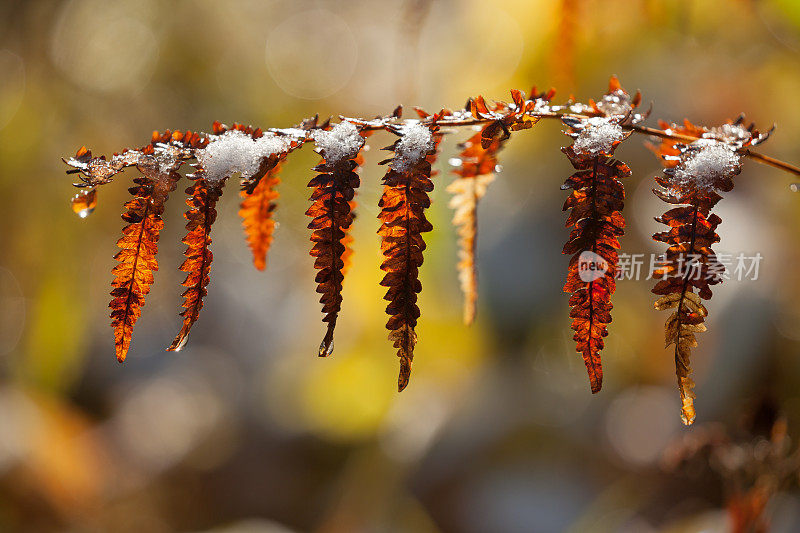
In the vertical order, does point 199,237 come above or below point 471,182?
below

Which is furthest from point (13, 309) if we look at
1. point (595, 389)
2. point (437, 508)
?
point (595, 389)

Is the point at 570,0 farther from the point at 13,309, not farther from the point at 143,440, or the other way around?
the point at 13,309

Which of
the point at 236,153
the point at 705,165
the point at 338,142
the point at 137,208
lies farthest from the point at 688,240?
the point at 137,208

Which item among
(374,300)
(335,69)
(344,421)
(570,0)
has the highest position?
(335,69)

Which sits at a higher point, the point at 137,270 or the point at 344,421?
the point at 137,270

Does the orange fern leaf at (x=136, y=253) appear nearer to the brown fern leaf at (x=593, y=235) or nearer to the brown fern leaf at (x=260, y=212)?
the brown fern leaf at (x=260, y=212)

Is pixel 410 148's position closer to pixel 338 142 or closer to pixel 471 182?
pixel 338 142

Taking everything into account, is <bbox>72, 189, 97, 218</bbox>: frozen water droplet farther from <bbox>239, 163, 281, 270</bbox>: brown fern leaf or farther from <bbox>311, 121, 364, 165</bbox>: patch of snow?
<bbox>311, 121, 364, 165</bbox>: patch of snow

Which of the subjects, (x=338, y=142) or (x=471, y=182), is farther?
(x=471, y=182)
